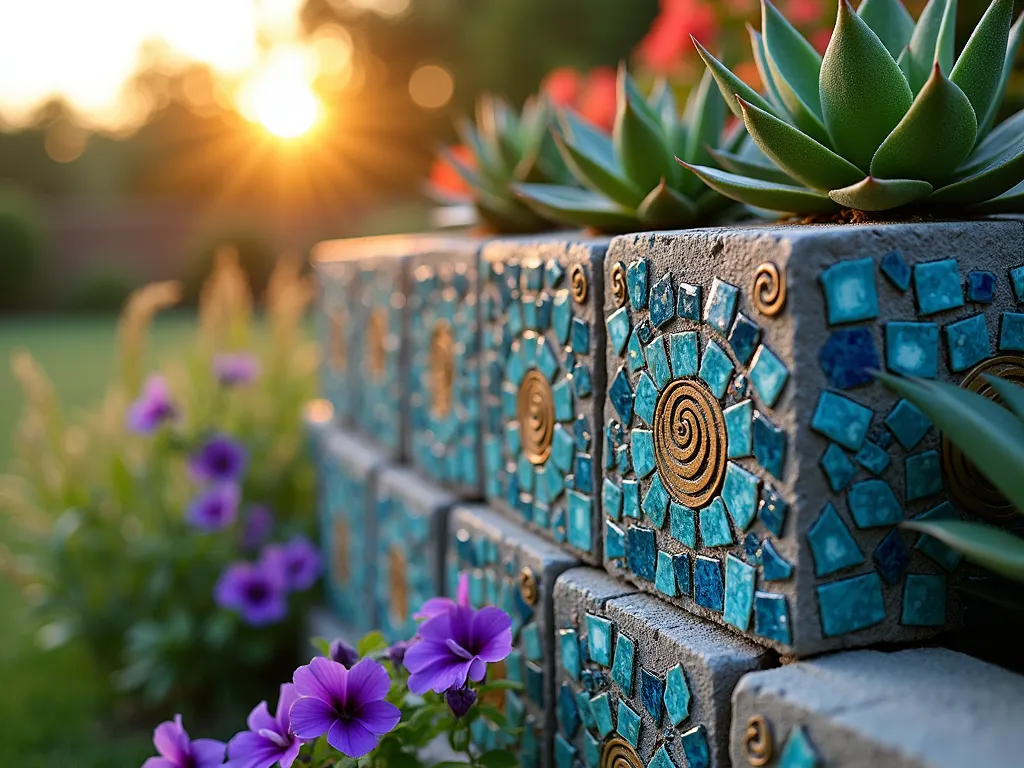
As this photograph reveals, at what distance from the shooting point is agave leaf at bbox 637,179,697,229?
65.9 inches

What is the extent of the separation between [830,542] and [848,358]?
0.22 metres

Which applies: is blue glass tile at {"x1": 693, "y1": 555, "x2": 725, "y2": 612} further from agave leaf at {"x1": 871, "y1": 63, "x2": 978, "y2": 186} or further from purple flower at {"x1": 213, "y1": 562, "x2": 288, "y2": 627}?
purple flower at {"x1": 213, "y1": 562, "x2": 288, "y2": 627}

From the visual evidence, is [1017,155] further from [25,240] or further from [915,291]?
[25,240]

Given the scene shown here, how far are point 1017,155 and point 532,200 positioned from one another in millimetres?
888

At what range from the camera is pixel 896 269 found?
1.22 meters

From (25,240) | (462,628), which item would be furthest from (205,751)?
(25,240)

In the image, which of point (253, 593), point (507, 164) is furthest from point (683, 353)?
point (253, 593)

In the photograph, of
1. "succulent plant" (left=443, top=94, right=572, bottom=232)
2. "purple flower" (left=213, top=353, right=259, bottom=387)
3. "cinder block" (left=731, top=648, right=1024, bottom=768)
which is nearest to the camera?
"cinder block" (left=731, top=648, right=1024, bottom=768)

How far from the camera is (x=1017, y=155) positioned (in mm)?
1278

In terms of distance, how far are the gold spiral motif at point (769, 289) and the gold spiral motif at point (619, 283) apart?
310mm

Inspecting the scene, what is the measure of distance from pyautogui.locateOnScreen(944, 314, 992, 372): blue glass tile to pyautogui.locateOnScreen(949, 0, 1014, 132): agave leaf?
325 mm

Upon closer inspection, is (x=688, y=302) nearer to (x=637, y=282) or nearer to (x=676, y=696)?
(x=637, y=282)

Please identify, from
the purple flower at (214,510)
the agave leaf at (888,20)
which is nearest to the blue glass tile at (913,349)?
the agave leaf at (888,20)

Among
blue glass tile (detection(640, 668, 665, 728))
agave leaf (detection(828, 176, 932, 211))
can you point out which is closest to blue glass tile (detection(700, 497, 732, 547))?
blue glass tile (detection(640, 668, 665, 728))
